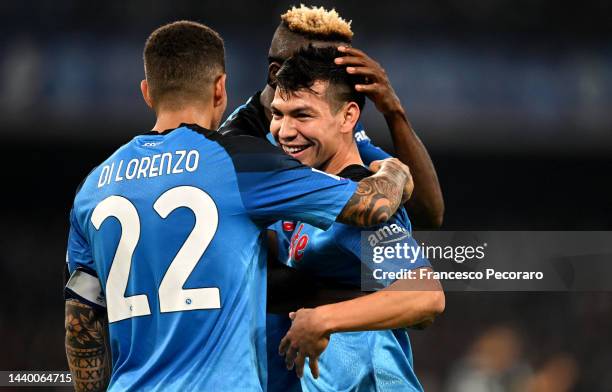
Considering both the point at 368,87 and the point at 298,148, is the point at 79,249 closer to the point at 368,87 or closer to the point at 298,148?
the point at 298,148

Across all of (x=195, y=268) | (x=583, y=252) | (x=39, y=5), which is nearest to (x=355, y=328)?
(x=195, y=268)

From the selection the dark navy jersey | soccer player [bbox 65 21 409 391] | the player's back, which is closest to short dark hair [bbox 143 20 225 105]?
soccer player [bbox 65 21 409 391]

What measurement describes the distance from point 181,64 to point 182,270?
59cm

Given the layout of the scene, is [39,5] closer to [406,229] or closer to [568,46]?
[568,46]

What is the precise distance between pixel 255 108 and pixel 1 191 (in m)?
3.76

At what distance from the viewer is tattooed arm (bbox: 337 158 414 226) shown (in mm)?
2488

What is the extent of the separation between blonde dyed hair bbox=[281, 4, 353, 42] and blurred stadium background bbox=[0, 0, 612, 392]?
333 centimetres

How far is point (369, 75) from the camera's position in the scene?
3.19 metres

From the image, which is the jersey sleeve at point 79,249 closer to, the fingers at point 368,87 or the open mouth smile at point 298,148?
the open mouth smile at point 298,148

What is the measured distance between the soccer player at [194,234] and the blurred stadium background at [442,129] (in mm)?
4611

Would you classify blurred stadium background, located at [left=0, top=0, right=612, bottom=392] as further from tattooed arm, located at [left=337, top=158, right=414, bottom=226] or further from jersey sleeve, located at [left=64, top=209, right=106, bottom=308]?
tattooed arm, located at [left=337, top=158, right=414, bottom=226]
